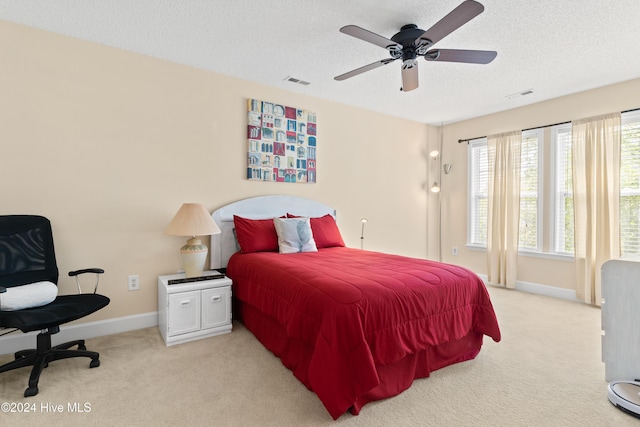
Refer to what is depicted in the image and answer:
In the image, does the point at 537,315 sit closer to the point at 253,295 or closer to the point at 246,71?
the point at 253,295

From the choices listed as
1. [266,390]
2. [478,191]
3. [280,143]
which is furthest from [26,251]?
[478,191]

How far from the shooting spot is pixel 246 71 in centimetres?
333

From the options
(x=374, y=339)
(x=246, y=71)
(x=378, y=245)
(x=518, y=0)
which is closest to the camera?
(x=374, y=339)

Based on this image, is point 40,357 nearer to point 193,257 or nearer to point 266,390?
point 193,257

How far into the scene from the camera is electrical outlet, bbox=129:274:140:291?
294cm

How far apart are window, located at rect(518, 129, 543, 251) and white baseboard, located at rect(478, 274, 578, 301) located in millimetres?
484

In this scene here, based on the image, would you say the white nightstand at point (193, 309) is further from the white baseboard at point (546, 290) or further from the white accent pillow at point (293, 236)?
the white baseboard at point (546, 290)

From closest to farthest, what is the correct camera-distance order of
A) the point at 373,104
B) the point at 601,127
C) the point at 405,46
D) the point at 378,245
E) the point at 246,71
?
the point at 405,46
the point at 246,71
the point at 601,127
the point at 373,104
the point at 378,245

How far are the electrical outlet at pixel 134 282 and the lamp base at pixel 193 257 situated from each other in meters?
0.48

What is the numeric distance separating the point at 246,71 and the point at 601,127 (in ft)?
13.2

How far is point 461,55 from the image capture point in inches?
91.6

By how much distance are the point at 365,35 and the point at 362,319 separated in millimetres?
1780

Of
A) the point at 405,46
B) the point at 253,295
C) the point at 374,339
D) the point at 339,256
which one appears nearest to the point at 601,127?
the point at 405,46

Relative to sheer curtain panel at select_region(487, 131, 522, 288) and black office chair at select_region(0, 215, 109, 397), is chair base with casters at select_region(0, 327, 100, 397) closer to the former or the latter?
black office chair at select_region(0, 215, 109, 397)
